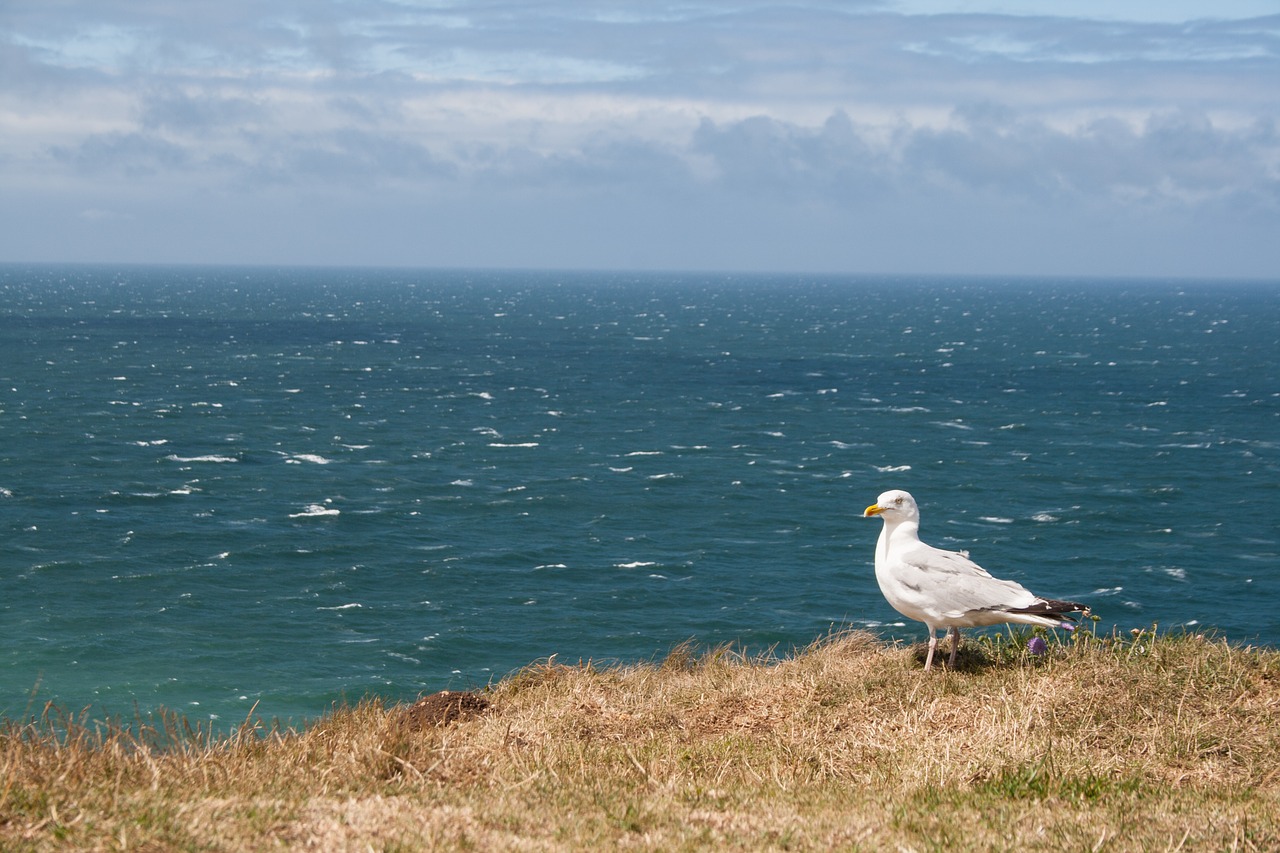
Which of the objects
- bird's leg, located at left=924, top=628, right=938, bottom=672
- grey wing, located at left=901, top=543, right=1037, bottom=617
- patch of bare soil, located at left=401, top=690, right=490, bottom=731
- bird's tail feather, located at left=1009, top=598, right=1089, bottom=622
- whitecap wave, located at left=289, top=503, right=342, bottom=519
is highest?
grey wing, located at left=901, top=543, right=1037, bottom=617

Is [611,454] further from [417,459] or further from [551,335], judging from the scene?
[551,335]

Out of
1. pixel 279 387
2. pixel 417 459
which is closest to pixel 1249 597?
pixel 417 459

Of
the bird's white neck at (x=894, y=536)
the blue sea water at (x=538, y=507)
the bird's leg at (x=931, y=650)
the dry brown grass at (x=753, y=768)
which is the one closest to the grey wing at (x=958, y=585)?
the bird's white neck at (x=894, y=536)

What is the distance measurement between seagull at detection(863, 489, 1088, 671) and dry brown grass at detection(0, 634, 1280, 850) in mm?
589

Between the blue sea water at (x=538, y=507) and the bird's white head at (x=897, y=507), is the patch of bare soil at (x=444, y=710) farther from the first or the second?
the bird's white head at (x=897, y=507)

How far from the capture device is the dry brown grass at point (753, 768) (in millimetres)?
7438

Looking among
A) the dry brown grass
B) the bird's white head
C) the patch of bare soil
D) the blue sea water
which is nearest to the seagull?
the bird's white head

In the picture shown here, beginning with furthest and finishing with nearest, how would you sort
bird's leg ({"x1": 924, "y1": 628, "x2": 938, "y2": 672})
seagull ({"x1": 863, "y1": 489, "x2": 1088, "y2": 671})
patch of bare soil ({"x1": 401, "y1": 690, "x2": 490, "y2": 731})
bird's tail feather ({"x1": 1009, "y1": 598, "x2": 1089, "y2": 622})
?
bird's leg ({"x1": 924, "y1": 628, "x2": 938, "y2": 672}) → patch of bare soil ({"x1": 401, "y1": 690, "x2": 490, "y2": 731}) → seagull ({"x1": 863, "y1": 489, "x2": 1088, "y2": 671}) → bird's tail feather ({"x1": 1009, "y1": 598, "x2": 1089, "y2": 622})

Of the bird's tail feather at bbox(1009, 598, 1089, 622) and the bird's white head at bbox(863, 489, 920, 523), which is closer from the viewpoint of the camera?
the bird's tail feather at bbox(1009, 598, 1089, 622)

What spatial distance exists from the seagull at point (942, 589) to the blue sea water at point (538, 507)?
24.7 feet

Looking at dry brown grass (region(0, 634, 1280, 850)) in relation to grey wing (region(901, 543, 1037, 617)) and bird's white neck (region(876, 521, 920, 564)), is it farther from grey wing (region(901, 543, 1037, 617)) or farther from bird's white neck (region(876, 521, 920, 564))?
bird's white neck (region(876, 521, 920, 564))

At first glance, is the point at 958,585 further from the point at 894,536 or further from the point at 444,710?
the point at 444,710

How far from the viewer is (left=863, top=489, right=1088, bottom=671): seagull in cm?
1141

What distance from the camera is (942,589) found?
11.6 metres
